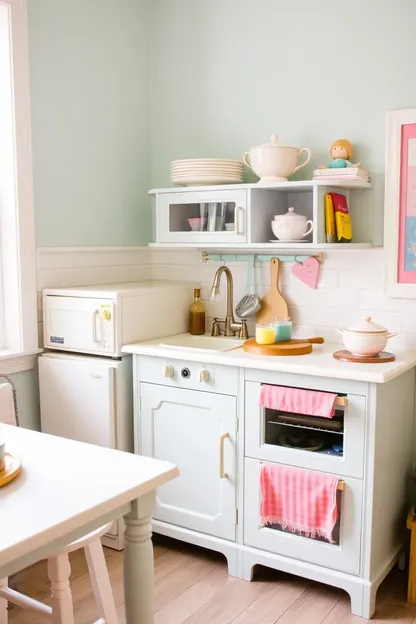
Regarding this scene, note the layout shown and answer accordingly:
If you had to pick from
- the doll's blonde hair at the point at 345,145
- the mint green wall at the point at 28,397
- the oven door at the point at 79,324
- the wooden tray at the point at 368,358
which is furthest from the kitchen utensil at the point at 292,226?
the mint green wall at the point at 28,397

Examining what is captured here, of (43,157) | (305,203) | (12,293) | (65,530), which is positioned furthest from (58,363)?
(65,530)

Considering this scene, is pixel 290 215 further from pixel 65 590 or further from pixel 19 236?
pixel 65 590

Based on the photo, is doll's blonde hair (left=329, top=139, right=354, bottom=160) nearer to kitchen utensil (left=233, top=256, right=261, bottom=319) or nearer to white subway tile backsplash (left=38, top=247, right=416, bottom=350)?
white subway tile backsplash (left=38, top=247, right=416, bottom=350)

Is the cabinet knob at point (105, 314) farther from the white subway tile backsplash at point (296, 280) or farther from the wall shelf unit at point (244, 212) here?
the wall shelf unit at point (244, 212)

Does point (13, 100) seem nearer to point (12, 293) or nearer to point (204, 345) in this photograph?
point (12, 293)

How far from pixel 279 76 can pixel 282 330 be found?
125 cm

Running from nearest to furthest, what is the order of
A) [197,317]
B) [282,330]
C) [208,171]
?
1. [282,330]
2. [208,171]
3. [197,317]

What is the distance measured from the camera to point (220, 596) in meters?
2.82

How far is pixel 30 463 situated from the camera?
5.99 ft

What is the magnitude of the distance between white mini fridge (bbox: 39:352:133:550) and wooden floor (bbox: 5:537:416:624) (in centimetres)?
34

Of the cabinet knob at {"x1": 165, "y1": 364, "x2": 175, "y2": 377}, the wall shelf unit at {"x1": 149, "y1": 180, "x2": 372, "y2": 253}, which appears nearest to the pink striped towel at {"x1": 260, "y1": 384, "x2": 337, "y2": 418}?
the cabinet knob at {"x1": 165, "y1": 364, "x2": 175, "y2": 377}

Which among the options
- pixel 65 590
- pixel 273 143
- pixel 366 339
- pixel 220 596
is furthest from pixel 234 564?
pixel 273 143

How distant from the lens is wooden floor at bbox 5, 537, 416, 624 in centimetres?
267

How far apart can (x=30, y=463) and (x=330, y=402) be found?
1240 millimetres
